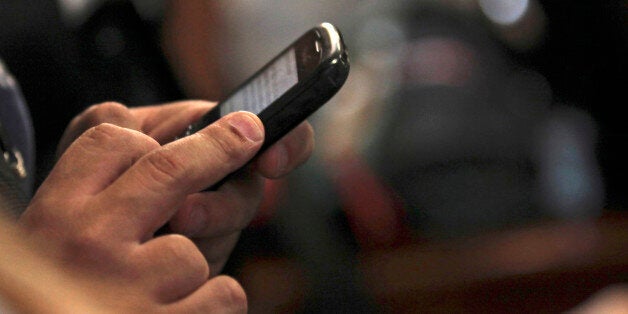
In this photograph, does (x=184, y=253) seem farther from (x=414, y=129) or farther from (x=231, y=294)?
(x=414, y=129)

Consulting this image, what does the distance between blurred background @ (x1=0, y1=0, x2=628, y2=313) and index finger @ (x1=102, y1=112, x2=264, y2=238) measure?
2.04ft

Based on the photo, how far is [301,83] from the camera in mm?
489

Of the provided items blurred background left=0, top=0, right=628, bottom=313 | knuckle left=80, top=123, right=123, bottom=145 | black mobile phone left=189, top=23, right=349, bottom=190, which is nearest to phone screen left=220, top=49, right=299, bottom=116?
black mobile phone left=189, top=23, right=349, bottom=190

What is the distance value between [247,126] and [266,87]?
92mm

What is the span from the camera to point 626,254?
1446 mm

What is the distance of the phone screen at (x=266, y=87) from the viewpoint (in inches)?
19.9

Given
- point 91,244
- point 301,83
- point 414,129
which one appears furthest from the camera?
point 414,129

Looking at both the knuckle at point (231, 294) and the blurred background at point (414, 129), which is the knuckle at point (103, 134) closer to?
the knuckle at point (231, 294)

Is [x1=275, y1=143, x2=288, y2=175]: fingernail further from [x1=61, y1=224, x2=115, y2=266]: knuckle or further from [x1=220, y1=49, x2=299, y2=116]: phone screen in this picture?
[x1=61, y1=224, x2=115, y2=266]: knuckle

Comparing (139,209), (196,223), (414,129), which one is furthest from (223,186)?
(414,129)

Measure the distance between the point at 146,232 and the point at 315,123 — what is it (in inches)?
47.7

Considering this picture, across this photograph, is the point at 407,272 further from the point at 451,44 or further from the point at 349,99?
the point at 451,44

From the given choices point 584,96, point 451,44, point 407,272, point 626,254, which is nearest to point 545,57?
point 584,96

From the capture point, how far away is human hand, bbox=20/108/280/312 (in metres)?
0.38
